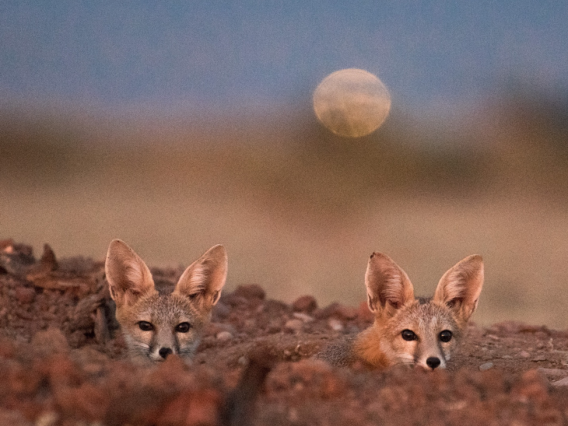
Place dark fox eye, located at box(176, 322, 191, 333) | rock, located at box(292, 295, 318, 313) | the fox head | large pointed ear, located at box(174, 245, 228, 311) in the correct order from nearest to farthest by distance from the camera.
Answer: the fox head < dark fox eye, located at box(176, 322, 191, 333) < large pointed ear, located at box(174, 245, 228, 311) < rock, located at box(292, 295, 318, 313)

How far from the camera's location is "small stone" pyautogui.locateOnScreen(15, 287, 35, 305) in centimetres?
722

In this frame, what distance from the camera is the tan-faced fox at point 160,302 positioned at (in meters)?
5.28

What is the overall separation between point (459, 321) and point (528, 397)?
6.47ft

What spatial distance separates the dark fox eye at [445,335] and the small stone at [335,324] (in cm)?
261

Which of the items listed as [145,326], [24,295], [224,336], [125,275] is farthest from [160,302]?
[24,295]

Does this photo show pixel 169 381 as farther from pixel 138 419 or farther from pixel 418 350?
pixel 418 350

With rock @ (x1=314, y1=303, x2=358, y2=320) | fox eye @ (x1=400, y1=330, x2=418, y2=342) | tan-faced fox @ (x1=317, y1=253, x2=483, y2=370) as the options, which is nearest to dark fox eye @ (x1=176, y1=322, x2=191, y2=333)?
tan-faced fox @ (x1=317, y1=253, x2=483, y2=370)

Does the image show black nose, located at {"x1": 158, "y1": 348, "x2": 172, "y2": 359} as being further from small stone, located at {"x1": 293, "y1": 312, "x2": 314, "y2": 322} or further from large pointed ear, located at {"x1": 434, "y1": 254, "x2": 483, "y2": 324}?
small stone, located at {"x1": 293, "y1": 312, "x2": 314, "y2": 322}

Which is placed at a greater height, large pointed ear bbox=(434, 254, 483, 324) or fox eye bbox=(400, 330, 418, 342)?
large pointed ear bbox=(434, 254, 483, 324)

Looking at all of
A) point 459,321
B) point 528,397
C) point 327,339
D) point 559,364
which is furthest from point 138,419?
point 559,364

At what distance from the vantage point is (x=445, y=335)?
515cm

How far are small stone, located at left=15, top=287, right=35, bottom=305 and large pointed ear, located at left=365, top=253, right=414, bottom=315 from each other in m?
4.02

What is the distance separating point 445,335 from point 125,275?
9.04ft

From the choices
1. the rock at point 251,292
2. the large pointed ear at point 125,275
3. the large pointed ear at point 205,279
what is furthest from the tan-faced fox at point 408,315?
the rock at point 251,292
